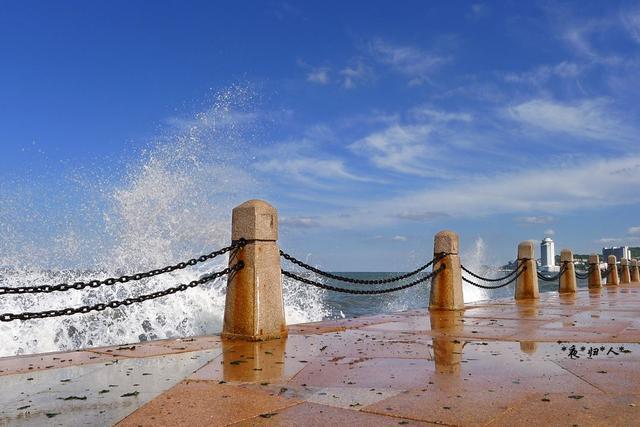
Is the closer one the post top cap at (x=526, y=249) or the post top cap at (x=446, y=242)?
the post top cap at (x=446, y=242)

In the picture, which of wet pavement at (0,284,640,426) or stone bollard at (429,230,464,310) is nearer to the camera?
wet pavement at (0,284,640,426)

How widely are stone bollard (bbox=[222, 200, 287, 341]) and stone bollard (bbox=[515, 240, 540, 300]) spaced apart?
401 inches

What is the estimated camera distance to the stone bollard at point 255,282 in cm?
589

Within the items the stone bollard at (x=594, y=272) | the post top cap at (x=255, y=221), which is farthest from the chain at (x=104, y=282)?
the stone bollard at (x=594, y=272)

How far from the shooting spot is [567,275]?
59.7ft

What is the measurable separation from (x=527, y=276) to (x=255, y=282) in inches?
420

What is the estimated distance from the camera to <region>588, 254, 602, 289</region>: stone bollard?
21516 millimetres

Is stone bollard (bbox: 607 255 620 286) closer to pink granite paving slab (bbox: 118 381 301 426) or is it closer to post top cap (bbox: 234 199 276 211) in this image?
post top cap (bbox: 234 199 276 211)

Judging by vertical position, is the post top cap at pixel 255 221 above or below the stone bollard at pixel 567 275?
above

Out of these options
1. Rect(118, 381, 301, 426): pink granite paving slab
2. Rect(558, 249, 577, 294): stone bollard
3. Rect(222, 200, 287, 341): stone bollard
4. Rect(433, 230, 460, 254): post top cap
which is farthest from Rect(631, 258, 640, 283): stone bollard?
Rect(118, 381, 301, 426): pink granite paving slab

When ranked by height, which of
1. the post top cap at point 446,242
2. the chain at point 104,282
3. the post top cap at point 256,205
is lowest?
the chain at point 104,282

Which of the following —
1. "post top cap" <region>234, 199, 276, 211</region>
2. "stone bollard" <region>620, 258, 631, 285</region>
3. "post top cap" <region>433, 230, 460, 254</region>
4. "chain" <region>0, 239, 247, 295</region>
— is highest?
"post top cap" <region>234, 199, 276, 211</region>

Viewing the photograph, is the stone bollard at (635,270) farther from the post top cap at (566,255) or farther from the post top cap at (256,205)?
the post top cap at (256,205)

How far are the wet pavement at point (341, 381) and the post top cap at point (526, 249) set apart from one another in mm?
8762
